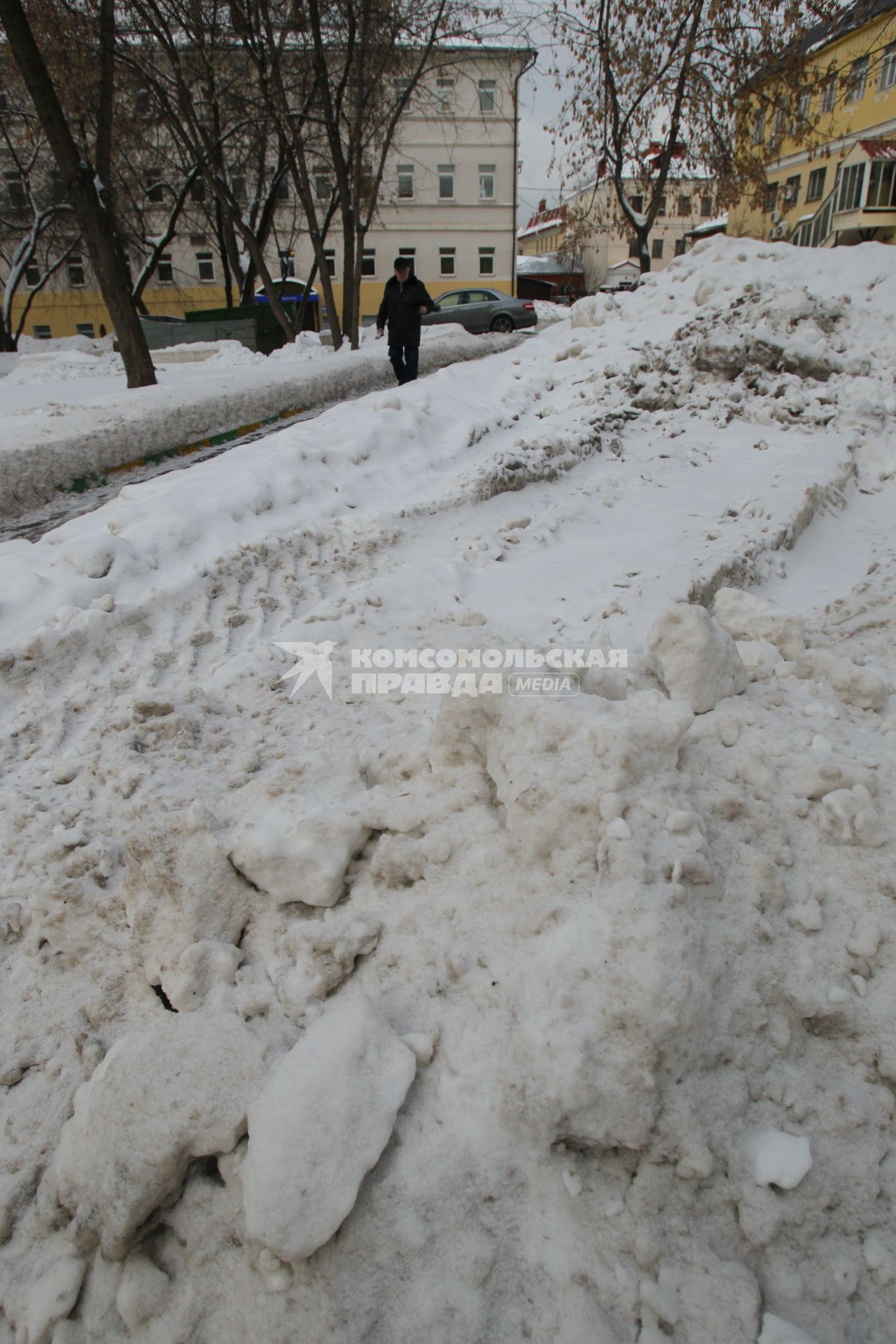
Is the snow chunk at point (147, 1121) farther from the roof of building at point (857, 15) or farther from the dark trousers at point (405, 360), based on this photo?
the roof of building at point (857, 15)

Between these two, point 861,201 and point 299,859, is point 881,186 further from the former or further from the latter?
point 299,859

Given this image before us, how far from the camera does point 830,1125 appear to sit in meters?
1.48

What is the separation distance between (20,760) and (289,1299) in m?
1.91

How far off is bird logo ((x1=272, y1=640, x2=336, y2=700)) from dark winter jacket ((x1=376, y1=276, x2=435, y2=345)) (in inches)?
253

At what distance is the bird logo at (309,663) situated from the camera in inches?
114

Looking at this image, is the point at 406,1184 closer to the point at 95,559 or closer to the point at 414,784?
the point at 414,784

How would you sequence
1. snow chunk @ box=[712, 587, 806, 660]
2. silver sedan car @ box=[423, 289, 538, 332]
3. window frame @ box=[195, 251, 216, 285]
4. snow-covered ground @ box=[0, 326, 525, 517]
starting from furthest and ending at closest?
window frame @ box=[195, 251, 216, 285] < silver sedan car @ box=[423, 289, 538, 332] < snow-covered ground @ box=[0, 326, 525, 517] < snow chunk @ box=[712, 587, 806, 660]

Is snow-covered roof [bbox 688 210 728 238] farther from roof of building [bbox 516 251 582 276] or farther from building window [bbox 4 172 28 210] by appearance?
building window [bbox 4 172 28 210]

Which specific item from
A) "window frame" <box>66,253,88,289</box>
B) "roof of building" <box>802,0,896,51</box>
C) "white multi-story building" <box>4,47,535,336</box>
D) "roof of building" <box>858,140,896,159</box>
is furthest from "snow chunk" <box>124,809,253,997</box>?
"white multi-story building" <box>4,47,535,336</box>

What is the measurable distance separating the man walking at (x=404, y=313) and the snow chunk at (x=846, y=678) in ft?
21.8

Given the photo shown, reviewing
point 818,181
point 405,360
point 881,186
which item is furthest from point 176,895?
point 818,181

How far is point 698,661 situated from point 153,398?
7.24m

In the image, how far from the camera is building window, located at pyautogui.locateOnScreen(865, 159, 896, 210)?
26031 millimetres

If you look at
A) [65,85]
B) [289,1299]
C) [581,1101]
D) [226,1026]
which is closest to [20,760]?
[226,1026]
